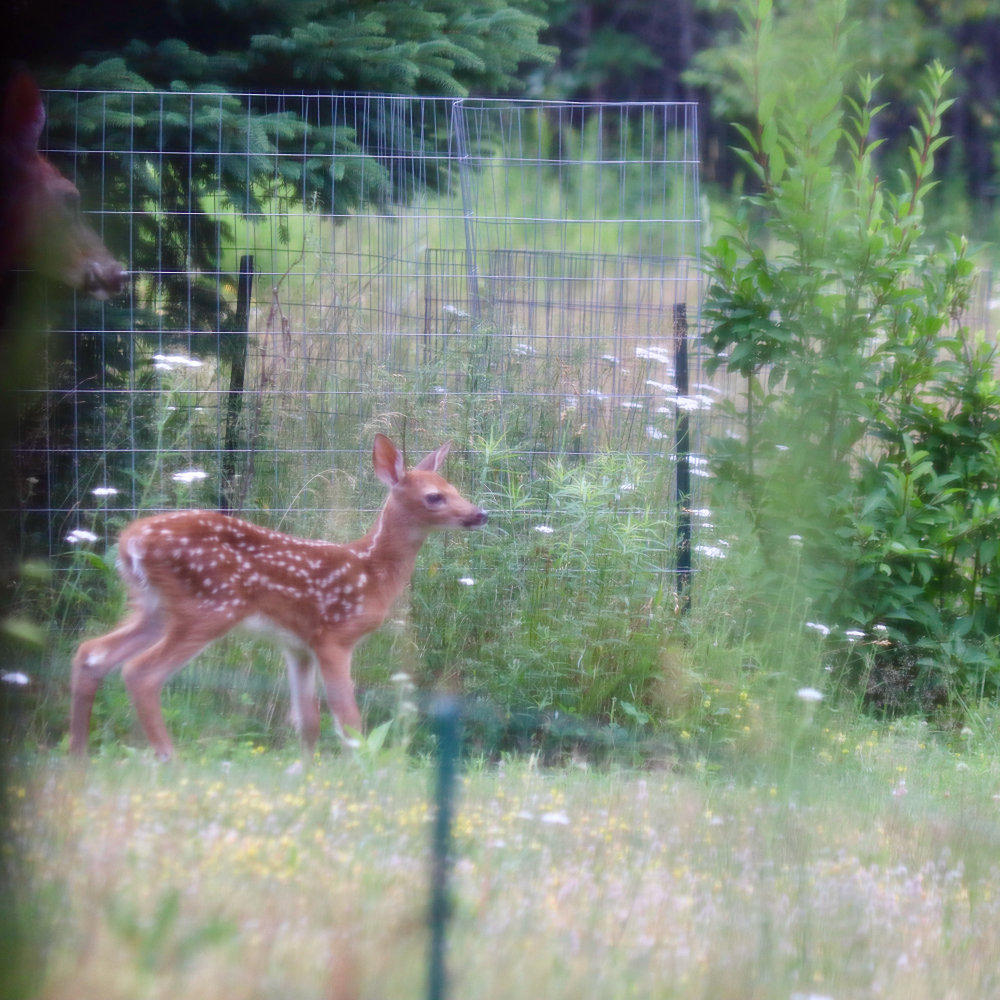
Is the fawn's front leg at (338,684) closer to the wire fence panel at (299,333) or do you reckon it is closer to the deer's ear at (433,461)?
the deer's ear at (433,461)

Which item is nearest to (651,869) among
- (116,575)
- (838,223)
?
(838,223)

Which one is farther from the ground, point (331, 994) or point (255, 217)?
point (255, 217)

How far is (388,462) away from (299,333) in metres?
1.27

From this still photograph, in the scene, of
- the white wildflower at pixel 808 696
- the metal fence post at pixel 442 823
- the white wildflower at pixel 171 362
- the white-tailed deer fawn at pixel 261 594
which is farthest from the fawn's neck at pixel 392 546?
the metal fence post at pixel 442 823

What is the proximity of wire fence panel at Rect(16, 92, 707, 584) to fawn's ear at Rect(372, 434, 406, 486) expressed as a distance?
702mm

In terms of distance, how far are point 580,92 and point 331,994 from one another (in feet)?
54.0

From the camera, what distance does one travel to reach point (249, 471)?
5566 mm

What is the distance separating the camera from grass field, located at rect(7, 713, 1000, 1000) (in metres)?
1.89

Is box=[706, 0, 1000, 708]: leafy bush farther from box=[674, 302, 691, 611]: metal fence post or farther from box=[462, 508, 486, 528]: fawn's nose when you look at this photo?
box=[462, 508, 486, 528]: fawn's nose

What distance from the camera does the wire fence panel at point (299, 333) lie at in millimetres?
5402

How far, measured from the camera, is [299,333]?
224 inches

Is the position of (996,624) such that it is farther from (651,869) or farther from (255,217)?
(255,217)

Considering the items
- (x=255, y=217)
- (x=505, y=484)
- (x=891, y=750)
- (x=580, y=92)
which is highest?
(x=580, y=92)

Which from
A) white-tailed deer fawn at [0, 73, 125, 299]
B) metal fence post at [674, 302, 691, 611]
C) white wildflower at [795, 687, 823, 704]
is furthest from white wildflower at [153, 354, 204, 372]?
white wildflower at [795, 687, 823, 704]
